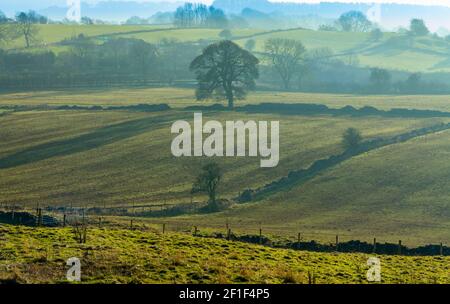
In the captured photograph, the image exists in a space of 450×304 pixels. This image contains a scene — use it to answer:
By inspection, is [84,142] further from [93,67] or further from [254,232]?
[93,67]

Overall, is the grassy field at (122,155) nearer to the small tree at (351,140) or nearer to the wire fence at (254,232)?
the small tree at (351,140)

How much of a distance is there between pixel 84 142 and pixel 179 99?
4535cm

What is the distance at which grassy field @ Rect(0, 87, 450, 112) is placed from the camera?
115 m

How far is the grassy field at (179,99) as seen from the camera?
114812 millimetres

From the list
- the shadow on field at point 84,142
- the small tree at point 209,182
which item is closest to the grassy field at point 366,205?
the small tree at point 209,182

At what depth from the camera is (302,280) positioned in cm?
2661

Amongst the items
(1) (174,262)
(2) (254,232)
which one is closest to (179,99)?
(2) (254,232)

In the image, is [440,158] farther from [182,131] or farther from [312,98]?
[312,98]

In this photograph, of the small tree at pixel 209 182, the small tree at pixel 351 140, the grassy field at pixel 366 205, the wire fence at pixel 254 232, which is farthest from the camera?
the small tree at pixel 351 140

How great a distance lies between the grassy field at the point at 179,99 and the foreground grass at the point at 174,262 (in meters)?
76.6

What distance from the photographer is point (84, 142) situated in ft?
264

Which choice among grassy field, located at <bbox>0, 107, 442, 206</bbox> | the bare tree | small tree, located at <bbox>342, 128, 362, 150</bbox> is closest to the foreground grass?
grassy field, located at <bbox>0, 107, 442, 206</bbox>

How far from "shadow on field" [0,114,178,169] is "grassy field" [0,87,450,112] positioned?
19633mm

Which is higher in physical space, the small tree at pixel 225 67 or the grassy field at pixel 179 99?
the small tree at pixel 225 67
